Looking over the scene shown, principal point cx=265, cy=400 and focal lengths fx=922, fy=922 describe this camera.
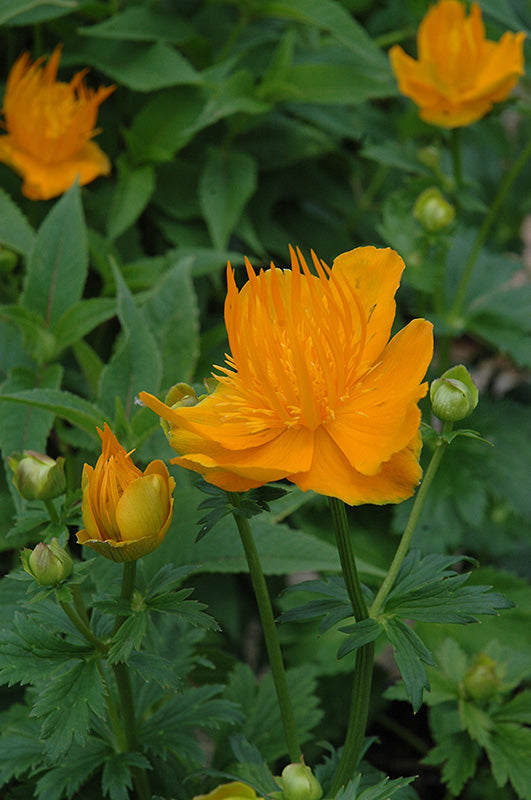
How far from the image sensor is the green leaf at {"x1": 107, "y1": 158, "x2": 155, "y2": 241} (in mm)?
1648

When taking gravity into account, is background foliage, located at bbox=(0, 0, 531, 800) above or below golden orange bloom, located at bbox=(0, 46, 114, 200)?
below

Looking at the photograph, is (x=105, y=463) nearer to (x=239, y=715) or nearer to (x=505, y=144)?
(x=239, y=715)

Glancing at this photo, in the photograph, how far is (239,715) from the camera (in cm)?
99

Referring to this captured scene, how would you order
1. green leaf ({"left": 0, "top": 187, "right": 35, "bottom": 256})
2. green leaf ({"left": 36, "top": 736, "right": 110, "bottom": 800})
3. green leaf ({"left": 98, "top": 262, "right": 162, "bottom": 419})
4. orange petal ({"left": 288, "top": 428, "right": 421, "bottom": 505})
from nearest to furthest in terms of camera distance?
orange petal ({"left": 288, "top": 428, "right": 421, "bottom": 505}), green leaf ({"left": 36, "top": 736, "right": 110, "bottom": 800}), green leaf ({"left": 98, "top": 262, "right": 162, "bottom": 419}), green leaf ({"left": 0, "top": 187, "right": 35, "bottom": 256})

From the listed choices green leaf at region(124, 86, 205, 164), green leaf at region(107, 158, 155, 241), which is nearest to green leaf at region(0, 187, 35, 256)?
green leaf at region(107, 158, 155, 241)

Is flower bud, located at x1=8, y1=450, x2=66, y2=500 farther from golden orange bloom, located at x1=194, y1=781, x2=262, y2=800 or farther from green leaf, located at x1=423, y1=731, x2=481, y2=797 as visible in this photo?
green leaf, located at x1=423, y1=731, x2=481, y2=797

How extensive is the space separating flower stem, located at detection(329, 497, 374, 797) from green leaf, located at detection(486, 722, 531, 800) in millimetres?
344

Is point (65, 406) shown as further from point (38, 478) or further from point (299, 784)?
point (299, 784)

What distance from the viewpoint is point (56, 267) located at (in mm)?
1417

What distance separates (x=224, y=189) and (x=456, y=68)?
0.47 m

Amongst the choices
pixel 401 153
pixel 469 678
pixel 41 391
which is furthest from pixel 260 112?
pixel 469 678

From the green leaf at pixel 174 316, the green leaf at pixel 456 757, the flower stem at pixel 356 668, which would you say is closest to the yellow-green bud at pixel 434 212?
the green leaf at pixel 174 316

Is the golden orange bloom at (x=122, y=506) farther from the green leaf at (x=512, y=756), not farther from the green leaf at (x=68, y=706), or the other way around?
the green leaf at (x=512, y=756)

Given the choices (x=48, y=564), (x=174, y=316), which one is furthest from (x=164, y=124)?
(x=48, y=564)
